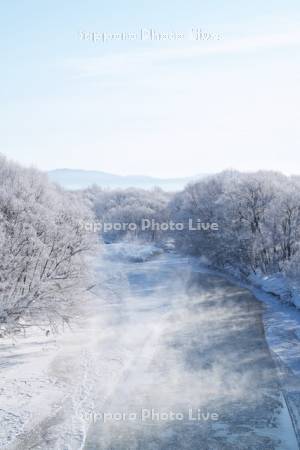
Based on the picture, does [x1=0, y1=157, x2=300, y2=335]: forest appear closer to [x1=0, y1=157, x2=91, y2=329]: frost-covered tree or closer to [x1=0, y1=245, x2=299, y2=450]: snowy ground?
[x1=0, y1=157, x2=91, y2=329]: frost-covered tree

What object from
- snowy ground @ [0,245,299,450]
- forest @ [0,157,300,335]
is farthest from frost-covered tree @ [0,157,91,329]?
snowy ground @ [0,245,299,450]

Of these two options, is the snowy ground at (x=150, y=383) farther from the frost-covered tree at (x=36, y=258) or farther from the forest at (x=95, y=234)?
the forest at (x=95, y=234)

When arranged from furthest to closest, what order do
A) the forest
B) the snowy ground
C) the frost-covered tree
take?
the forest → the frost-covered tree → the snowy ground

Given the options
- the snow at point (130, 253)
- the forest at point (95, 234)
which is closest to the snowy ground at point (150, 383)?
the forest at point (95, 234)

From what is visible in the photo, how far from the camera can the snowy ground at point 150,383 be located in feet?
58.4

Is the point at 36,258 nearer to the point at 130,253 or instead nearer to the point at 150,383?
the point at 150,383

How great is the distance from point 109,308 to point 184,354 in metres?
13.1

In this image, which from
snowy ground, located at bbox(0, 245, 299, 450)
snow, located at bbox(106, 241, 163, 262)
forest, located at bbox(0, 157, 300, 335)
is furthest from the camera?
snow, located at bbox(106, 241, 163, 262)

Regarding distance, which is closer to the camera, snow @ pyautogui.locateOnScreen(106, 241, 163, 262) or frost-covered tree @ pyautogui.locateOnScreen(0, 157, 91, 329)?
frost-covered tree @ pyautogui.locateOnScreen(0, 157, 91, 329)

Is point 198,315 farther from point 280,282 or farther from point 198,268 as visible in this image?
point 198,268

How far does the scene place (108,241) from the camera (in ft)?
311

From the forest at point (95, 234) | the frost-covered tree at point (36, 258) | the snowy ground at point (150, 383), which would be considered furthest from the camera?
the forest at point (95, 234)

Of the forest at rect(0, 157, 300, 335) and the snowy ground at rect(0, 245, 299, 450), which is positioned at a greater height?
the forest at rect(0, 157, 300, 335)

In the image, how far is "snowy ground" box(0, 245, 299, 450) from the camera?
58.4ft
